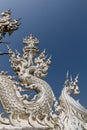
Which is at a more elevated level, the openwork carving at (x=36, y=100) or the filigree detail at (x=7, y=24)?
A: the filigree detail at (x=7, y=24)

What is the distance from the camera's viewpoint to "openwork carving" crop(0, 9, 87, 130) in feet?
20.9

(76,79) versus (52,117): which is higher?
(76,79)

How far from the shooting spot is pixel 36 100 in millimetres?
6676

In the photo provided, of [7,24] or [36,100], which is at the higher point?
[7,24]

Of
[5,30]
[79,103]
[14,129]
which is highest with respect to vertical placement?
[5,30]

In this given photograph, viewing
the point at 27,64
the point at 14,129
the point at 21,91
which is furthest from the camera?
the point at 27,64

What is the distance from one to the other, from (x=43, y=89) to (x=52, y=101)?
275 mm

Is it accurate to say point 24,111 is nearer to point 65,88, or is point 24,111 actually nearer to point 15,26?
point 65,88

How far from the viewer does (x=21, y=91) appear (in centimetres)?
671

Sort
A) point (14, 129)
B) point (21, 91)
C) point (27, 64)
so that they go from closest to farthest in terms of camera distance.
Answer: point (14, 129), point (21, 91), point (27, 64)

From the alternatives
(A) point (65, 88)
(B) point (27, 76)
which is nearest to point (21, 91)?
(B) point (27, 76)

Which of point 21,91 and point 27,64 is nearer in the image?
point 21,91

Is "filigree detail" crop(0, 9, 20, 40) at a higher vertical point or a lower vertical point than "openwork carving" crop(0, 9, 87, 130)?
higher

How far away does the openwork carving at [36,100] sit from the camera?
6.38 m
